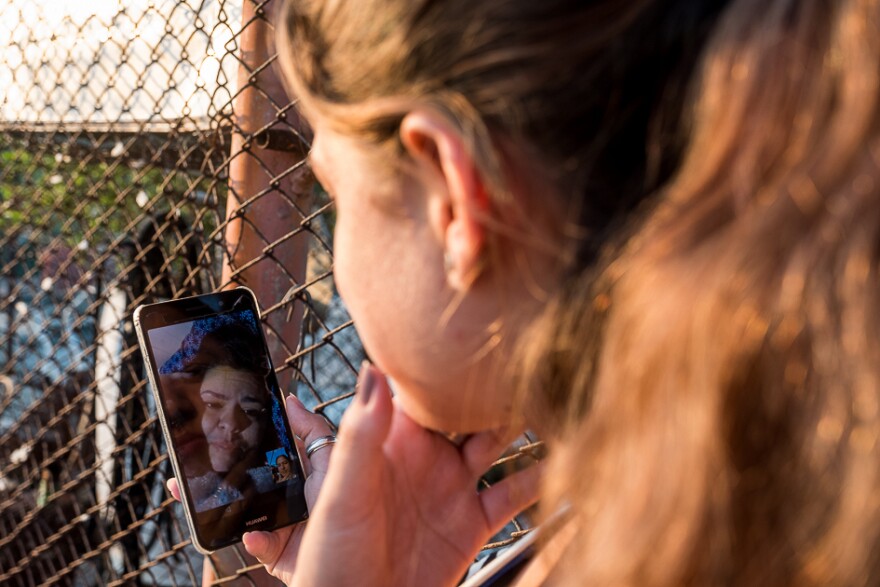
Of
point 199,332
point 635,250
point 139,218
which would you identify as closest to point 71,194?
point 139,218

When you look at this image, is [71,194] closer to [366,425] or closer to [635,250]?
[366,425]

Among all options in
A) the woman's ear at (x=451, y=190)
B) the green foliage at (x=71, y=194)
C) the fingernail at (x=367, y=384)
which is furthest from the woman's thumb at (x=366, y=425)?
the green foliage at (x=71, y=194)

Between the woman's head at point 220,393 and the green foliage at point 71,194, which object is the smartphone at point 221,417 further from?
the green foliage at point 71,194

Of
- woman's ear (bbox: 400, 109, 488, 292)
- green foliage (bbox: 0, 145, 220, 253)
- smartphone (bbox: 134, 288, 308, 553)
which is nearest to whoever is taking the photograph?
woman's ear (bbox: 400, 109, 488, 292)

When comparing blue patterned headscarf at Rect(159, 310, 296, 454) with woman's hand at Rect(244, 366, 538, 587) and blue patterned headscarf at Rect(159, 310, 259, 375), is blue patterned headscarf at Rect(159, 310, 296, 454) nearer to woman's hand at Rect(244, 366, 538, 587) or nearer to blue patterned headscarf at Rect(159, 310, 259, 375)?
blue patterned headscarf at Rect(159, 310, 259, 375)

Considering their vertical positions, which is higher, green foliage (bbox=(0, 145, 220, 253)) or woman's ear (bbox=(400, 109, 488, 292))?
green foliage (bbox=(0, 145, 220, 253))

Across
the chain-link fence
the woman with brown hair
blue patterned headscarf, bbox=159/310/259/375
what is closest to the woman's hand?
the woman with brown hair

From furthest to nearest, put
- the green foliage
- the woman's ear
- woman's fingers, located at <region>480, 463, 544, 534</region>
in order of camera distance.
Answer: the green foliage
woman's fingers, located at <region>480, 463, 544, 534</region>
the woman's ear

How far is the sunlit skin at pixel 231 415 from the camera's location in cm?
154

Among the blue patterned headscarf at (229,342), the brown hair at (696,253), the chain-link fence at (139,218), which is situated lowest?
the brown hair at (696,253)

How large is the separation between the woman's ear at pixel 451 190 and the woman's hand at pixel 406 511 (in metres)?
0.30

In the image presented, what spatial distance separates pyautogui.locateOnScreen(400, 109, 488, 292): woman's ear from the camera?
0.83 meters

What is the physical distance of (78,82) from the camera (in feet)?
9.30

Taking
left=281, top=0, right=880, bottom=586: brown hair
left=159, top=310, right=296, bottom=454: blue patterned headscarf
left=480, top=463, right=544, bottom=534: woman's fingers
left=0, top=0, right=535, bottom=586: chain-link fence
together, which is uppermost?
left=0, top=0, right=535, bottom=586: chain-link fence
